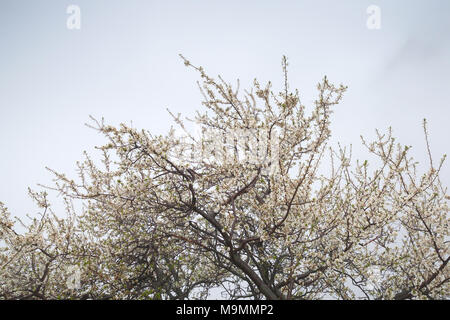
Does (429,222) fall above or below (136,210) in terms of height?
below

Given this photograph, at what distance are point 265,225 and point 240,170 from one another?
3.80 ft

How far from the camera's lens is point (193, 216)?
23.0 feet

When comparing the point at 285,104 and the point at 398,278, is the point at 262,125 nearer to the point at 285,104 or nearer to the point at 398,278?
the point at 285,104

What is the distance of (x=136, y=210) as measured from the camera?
5395 mm

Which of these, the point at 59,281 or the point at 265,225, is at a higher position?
the point at 265,225
